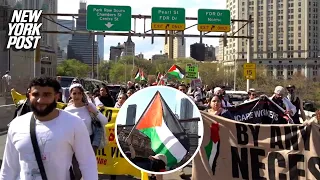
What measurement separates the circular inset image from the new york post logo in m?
19.0

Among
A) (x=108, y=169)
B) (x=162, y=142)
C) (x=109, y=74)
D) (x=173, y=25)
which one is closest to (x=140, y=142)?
(x=162, y=142)

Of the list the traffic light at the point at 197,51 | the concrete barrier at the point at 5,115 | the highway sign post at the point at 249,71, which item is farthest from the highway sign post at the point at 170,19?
the concrete barrier at the point at 5,115

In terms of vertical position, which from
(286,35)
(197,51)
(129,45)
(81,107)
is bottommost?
(81,107)

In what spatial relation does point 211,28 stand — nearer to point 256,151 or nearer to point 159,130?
point 256,151

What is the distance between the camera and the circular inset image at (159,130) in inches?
181

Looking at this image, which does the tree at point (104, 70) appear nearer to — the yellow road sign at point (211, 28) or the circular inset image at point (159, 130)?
the yellow road sign at point (211, 28)

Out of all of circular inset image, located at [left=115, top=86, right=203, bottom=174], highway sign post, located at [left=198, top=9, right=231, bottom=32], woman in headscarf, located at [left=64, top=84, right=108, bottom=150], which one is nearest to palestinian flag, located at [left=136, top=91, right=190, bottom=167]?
circular inset image, located at [left=115, top=86, right=203, bottom=174]

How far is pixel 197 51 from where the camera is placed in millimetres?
26719

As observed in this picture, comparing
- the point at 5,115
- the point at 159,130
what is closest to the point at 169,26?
the point at 5,115

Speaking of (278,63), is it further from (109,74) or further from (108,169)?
(108,169)

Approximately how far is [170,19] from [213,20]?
245 cm

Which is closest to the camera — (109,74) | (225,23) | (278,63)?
(225,23)

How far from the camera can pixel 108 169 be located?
8.30m

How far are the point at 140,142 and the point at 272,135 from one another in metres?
2.57
